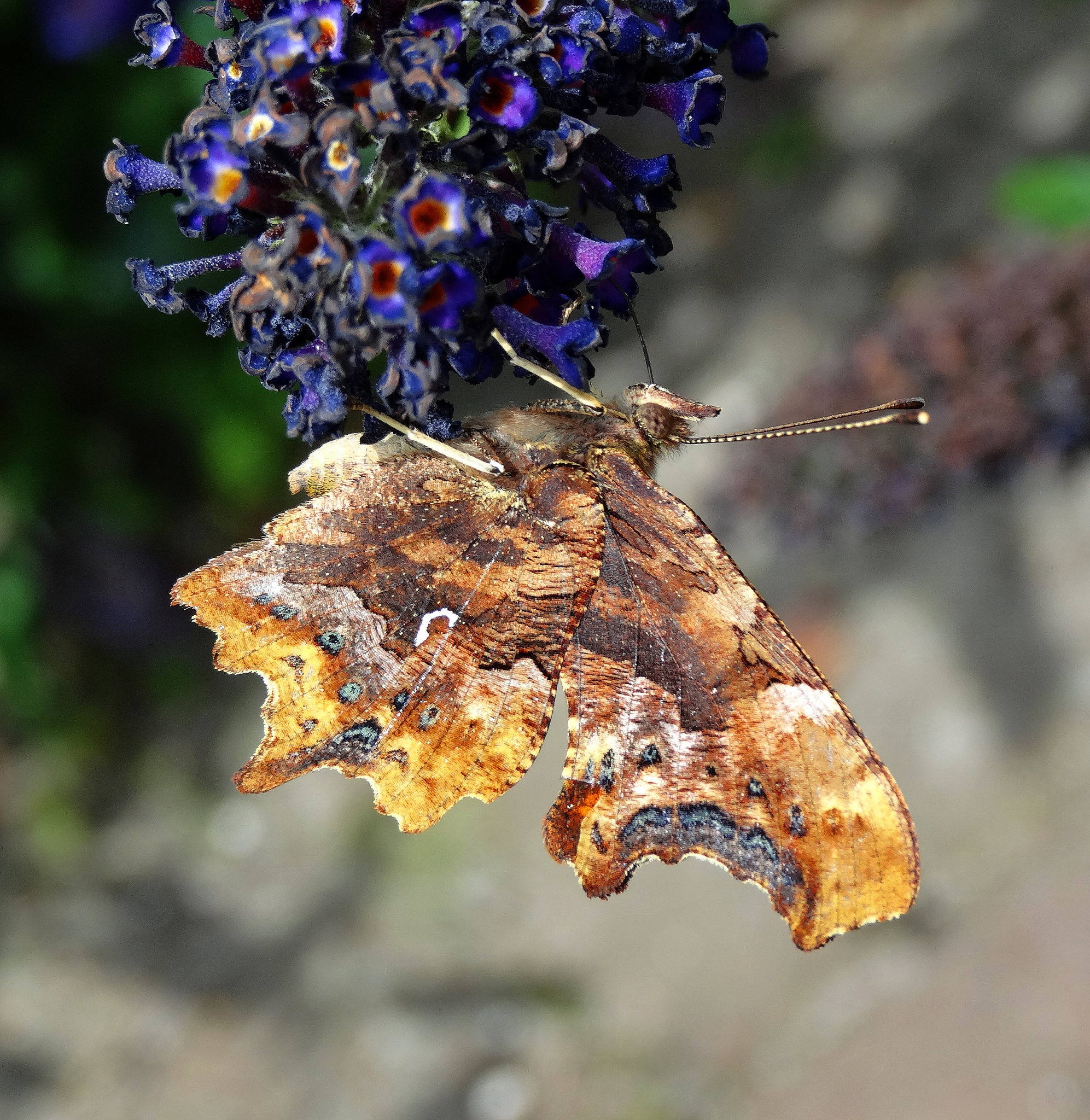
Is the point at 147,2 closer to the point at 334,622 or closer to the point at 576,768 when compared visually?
the point at 334,622

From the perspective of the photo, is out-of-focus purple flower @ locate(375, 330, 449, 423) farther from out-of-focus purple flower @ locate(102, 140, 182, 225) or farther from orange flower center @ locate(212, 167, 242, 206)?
out-of-focus purple flower @ locate(102, 140, 182, 225)

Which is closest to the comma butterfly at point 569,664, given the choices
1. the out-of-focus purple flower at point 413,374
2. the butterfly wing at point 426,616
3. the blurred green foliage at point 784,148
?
the butterfly wing at point 426,616

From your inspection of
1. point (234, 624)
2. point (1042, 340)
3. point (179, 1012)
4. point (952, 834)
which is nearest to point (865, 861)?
point (234, 624)

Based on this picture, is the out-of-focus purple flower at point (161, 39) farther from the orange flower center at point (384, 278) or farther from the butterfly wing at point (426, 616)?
the butterfly wing at point (426, 616)

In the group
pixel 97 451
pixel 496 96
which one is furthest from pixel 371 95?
pixel 97 451

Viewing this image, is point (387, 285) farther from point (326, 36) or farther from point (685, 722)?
point (685, 722)

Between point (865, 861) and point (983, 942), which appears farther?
point (983, 942)
